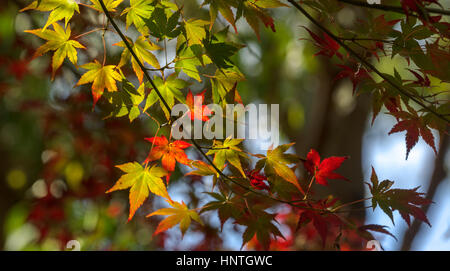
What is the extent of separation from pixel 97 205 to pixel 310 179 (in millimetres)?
1663

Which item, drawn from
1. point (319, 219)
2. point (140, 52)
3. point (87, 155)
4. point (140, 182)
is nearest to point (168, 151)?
point (140, 182)

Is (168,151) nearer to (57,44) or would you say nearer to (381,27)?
(57,44)

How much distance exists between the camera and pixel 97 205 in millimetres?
2016

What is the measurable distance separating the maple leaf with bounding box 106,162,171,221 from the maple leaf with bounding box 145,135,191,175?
0.02 m

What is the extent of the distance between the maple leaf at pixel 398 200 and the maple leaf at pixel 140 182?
0.36 metres

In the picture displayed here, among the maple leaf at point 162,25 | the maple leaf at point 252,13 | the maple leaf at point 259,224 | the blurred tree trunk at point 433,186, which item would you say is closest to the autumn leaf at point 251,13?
the maple leaf at point 252,13

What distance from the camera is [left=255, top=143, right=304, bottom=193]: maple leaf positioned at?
587 mm

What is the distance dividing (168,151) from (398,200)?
0.40m

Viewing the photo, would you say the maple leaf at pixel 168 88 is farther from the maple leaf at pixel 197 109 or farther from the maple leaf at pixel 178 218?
the maple leaf at pixel 178 218

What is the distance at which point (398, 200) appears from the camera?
581mm

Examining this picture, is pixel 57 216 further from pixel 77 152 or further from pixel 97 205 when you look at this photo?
pixel 77 152

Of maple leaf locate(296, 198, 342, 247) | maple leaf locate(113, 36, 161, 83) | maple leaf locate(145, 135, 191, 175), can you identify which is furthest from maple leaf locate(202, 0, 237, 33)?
maple leaf locate(296, 198, 342, 247)

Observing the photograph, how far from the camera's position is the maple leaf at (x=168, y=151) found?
64 cm

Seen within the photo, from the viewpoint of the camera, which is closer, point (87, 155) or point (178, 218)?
point (178, 218)
